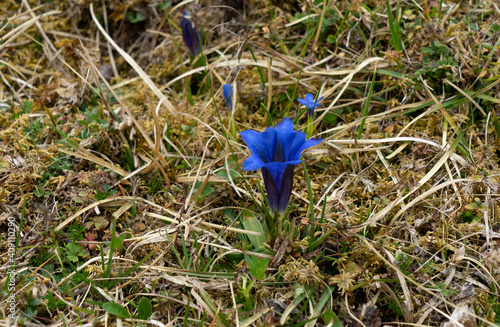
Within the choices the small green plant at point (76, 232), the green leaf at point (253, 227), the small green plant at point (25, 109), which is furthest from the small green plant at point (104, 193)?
the small green plant at point (25, 109)

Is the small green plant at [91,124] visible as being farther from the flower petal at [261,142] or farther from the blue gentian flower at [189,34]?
the flower petal at [261,142]

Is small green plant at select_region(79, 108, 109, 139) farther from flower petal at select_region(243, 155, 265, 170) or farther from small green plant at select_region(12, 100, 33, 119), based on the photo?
flower petal at select_region(243, 155, 265, 170)

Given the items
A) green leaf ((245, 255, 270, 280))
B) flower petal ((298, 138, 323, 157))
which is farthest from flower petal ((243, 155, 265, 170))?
green leaf ((245, 255, 270, 280))

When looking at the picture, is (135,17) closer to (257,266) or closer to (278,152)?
(278,152)

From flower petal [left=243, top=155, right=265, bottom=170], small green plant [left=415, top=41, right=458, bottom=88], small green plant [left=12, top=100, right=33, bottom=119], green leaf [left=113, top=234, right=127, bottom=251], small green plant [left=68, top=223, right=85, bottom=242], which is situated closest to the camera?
flower petal [left=243, top=155, right=265, bottom=170]

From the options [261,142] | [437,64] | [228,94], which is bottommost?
[437,64]

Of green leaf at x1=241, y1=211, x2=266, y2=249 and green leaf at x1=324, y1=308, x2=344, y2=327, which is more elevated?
green leaf at x1=241, y1=211, x2=266, y2=249

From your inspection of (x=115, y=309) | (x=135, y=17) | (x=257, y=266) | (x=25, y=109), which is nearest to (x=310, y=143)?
(x=257, y=266)
